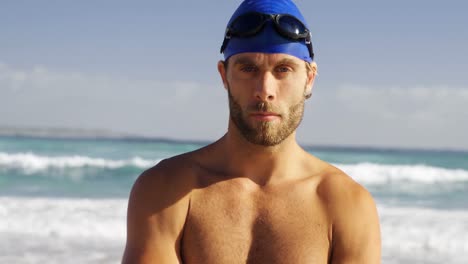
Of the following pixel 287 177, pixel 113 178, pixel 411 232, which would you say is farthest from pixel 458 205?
pixel 287 177

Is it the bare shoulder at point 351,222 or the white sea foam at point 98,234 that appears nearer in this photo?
the bare shoulder at point 351,222

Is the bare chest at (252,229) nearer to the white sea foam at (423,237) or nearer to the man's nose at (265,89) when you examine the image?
the man's nose at (265,89)

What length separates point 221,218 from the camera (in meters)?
2.53

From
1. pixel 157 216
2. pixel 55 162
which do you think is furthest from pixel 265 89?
pixel 55 162

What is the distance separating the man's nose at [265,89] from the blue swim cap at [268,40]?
0.43ft

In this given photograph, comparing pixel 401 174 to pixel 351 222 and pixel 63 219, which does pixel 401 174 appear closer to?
pixel 63 219

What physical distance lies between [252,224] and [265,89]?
51 centimetres

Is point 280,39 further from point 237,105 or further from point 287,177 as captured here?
point 287,177

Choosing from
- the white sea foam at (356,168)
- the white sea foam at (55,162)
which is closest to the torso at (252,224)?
the white sea foam at (356,168)

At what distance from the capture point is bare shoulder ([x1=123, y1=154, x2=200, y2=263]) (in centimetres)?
241

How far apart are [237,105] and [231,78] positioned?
0.34 ft

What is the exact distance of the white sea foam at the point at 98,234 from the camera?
7133 mm

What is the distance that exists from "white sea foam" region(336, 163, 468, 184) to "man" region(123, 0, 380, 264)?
719 inches

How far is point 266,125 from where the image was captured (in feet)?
7.91
